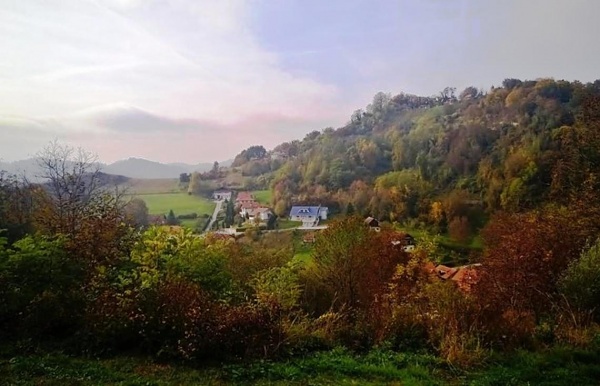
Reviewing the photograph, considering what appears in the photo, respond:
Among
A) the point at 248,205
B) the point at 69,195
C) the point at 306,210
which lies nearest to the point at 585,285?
the point at 69,195

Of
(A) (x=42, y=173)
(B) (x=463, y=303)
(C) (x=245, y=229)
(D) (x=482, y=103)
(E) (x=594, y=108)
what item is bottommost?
(C) (x=245, y=229)

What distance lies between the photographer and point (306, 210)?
58.0 meters

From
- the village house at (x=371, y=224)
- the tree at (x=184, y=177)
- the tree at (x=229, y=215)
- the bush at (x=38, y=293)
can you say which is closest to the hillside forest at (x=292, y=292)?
the bush at (x=38, y=293)

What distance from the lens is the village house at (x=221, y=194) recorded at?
218ft

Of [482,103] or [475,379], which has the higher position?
[482,103]

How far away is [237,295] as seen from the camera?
777 cm

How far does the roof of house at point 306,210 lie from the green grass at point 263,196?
615cm

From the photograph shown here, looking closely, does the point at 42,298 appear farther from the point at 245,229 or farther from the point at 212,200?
the point at 212,200

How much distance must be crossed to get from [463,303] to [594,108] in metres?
10.2

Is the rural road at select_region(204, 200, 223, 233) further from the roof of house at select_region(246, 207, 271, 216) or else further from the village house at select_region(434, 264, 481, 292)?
the village house at select_region(434, 264, 481, 292)

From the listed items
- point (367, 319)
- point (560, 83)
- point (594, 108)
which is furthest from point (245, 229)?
point (560, 83)

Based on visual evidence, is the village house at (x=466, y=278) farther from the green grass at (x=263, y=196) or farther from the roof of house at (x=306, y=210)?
the green grass at (x=263, y=196)

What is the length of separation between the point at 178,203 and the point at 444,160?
40.0 meters

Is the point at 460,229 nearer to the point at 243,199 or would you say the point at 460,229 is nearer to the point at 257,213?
the point at 257,213
